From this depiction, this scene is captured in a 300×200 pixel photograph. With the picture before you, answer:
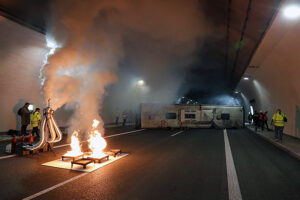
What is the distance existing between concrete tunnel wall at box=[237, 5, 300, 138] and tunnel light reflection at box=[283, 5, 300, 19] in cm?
21

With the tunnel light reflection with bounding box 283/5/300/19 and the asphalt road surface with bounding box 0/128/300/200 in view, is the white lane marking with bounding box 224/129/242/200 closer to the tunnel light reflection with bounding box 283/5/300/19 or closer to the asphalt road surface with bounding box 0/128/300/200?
the asphalt road surface with bounding box 0/128/300/200

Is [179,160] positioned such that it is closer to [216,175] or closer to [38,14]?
[216,175]

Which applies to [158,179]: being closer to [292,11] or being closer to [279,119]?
[292,11]

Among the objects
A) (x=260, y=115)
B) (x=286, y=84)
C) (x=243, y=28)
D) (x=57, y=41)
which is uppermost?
(x=243, y=28)

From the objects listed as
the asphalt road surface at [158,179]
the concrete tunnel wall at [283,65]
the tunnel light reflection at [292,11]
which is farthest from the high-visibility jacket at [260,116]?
the tunnel light reflection at [292,11]

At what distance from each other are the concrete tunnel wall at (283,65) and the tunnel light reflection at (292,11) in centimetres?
21

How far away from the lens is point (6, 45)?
40.2 feet

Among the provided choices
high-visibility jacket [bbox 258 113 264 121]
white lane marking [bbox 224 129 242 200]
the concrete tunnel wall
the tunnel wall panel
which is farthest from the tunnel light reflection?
the tunnel wall panel

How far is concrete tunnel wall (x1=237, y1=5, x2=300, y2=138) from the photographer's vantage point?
336 inches

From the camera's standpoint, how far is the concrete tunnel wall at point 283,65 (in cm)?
853

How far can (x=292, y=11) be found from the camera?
689 cm

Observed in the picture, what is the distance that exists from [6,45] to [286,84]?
16635mm

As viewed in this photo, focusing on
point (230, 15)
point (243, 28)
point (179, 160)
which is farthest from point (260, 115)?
point (179, 160)

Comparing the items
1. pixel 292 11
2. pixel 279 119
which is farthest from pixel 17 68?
pixel 279 119
